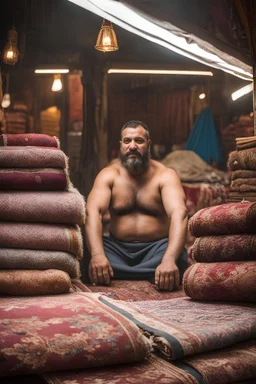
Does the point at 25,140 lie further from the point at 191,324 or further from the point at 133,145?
the point at 133,145

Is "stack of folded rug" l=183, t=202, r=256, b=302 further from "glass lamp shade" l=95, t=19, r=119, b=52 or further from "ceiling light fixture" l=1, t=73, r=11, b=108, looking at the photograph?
"ceiling light fixture" l=1, t=73, r=11, b=108

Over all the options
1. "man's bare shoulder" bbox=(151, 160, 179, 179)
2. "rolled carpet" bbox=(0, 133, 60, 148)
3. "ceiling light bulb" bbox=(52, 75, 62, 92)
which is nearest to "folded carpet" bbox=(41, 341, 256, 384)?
"rolled carpet" bbox=(0, 133, 60, 148)

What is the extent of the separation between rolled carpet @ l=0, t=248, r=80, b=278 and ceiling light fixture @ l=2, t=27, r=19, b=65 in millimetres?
4479

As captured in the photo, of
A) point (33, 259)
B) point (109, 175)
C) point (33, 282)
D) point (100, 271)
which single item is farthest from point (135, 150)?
point (33, 282)

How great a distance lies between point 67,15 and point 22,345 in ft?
23.4

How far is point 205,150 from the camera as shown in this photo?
9766mm

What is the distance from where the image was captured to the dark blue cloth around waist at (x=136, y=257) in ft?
18.6

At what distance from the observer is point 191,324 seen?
9.16 ft

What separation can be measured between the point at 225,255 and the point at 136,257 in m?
2.54

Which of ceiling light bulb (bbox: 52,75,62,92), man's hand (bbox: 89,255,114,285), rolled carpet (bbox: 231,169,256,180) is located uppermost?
ceiling light bulb (bbox: 52,75,62,92)

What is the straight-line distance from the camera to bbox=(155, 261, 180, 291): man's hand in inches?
209

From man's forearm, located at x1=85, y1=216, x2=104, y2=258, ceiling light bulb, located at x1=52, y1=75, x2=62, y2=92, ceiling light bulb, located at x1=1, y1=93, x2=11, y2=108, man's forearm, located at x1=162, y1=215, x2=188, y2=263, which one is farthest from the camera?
ceiling light bulb, located at x1=52, y1=75, x2=62, y2=92

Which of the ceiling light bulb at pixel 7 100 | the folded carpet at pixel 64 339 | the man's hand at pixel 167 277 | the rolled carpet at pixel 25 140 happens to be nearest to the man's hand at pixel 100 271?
the man's hand at pixel 167 277

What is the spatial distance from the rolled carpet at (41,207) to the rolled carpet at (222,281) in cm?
75
